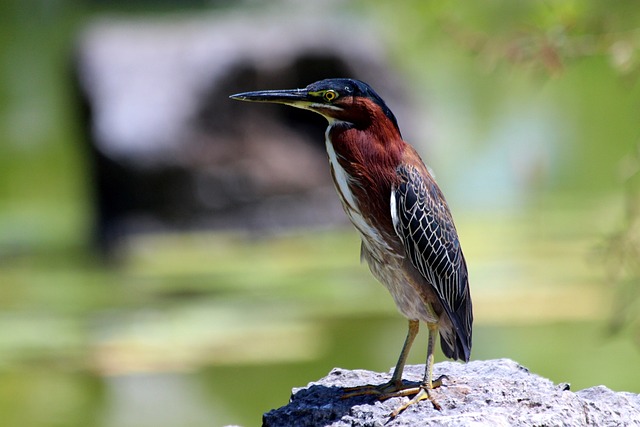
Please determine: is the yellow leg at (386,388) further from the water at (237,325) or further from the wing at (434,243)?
the water at (237,325)

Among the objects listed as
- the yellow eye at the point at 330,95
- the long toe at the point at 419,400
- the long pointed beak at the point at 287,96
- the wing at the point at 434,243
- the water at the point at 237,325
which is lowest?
the long toe at the point at 419,400

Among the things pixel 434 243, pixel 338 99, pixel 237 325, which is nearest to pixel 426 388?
pixel 434 243

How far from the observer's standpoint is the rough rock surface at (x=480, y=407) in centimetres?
194

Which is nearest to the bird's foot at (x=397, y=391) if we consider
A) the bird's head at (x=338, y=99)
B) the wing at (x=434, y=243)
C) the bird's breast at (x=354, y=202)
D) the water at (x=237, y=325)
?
the wing at (x=434, y=243)

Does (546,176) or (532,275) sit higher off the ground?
(546,176)

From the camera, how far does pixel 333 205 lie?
746 centimetres

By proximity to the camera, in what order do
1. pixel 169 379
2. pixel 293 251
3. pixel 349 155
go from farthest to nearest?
pixel 293 251 → pixel 169 379 → pixel 349 155

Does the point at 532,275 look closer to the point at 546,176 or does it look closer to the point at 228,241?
the point at 228,241

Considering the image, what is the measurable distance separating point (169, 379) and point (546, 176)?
543cm

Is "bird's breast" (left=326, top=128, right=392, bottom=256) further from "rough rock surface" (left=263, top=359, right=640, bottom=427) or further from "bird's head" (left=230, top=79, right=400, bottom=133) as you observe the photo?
"rough rock surface" (left=263, top=359, right=640, bottom=427)

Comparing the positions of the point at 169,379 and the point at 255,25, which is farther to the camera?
the point at 255,25

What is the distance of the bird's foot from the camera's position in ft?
6.68

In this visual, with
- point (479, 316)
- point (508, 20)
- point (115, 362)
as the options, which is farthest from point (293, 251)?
point (508, 20)

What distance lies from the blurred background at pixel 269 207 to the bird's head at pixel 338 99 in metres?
0.91
